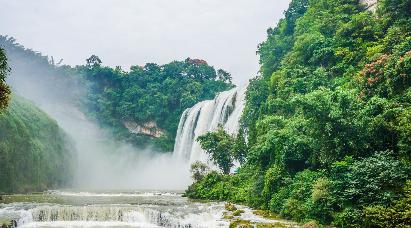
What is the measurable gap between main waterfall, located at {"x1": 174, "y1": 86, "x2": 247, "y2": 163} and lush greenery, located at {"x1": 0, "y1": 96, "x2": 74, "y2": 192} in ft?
44.0

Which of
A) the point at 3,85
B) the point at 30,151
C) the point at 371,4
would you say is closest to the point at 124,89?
the point at 30,151

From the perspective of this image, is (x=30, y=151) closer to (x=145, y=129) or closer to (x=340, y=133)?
(x=340, y=133)

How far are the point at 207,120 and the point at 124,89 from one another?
2370 cm

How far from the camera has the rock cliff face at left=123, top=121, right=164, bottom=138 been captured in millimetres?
58094

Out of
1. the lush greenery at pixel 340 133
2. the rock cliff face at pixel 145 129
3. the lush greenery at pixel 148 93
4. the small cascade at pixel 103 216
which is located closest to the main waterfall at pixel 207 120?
the lush greenery at pixel 340 133

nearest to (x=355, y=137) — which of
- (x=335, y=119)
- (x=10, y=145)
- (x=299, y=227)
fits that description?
(x=335, y=119)

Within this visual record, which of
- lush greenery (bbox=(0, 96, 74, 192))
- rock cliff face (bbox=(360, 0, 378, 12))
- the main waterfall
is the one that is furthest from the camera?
the main waterfall

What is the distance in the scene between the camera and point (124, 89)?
61.8 metres

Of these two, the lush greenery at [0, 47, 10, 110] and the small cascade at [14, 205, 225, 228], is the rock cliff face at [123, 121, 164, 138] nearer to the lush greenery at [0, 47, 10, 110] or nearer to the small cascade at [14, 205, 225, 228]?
the small cascade at [14, 205, 225, 228]

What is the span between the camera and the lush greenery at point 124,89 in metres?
56.0

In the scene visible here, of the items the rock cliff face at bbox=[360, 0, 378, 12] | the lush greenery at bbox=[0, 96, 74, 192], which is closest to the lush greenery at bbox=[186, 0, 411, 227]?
the rock cliff face at bbox=[360, 0, 378, 12]

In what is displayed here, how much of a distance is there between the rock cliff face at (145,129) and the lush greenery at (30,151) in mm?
14514

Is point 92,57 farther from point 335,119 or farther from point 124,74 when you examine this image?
point 335,119

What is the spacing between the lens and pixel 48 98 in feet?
189
